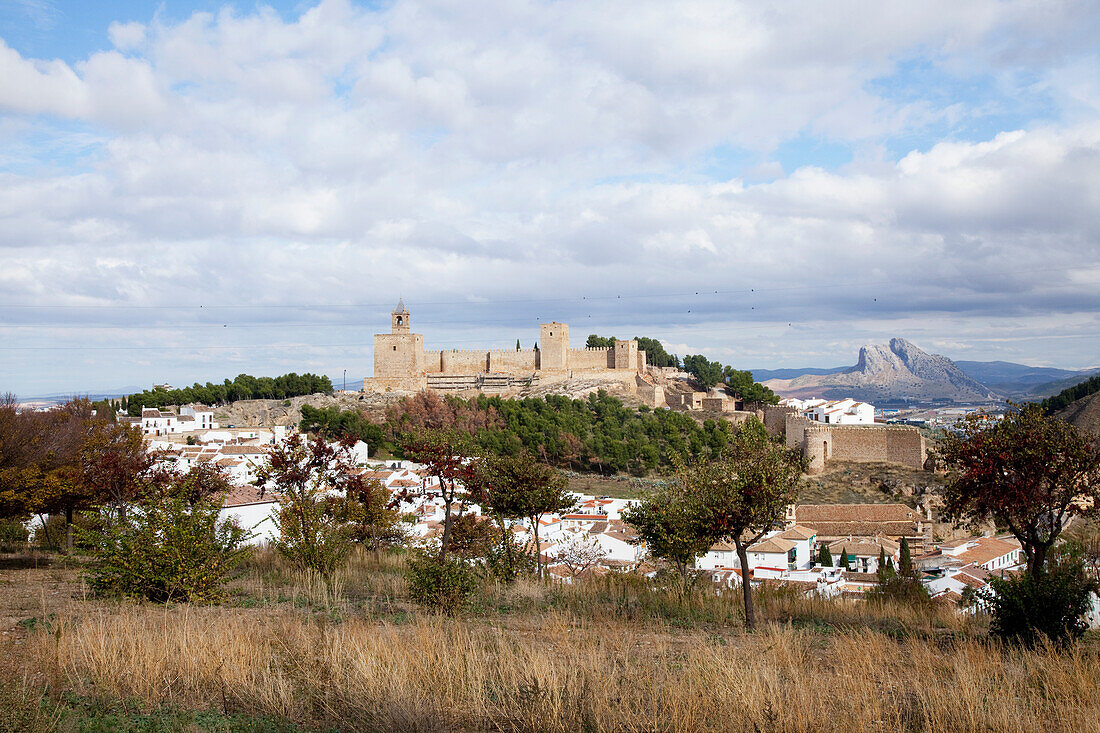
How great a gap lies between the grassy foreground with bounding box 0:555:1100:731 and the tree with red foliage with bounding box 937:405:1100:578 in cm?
321

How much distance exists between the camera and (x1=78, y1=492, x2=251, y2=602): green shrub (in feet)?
21.5

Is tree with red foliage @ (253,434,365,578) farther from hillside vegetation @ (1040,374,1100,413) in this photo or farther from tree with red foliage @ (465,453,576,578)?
hillside vegetation @ (1040,374,1100,413)

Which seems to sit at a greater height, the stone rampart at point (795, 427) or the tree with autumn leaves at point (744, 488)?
Answer: the tree with autumn leaves at point (744, 488)

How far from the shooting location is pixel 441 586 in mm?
6730

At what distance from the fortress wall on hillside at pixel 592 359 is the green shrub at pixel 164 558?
209 ft

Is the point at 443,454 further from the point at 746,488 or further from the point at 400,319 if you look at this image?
the point at 400,319

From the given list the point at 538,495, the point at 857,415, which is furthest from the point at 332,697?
the point at 857,415

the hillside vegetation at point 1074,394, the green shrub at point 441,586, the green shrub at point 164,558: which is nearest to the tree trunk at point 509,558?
the green shrub at point 441,586

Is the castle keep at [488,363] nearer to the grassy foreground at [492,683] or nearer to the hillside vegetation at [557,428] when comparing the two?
the hillside vegetation at [557,428]

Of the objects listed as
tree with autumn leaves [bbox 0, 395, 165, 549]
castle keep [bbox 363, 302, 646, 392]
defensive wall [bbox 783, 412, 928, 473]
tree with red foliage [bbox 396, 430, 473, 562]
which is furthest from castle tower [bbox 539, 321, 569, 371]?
tree with red foliage [bbox 396, 430, 473, 562]

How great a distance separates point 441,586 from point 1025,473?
21.6 ft

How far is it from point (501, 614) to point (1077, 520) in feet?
121

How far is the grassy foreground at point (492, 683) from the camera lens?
3.42m

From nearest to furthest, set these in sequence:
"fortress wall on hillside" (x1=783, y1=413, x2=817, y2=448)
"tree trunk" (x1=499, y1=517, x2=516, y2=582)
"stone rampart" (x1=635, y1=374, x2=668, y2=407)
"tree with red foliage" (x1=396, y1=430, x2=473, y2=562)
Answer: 1. "tree trunk" (x1=499, y1=517, x2=516, y2=582)
2. "tree with red foliage" (x1=396, y1=430, x2=473, y2=562)
3. "fortress wall on hillside" (x1=783, y1=413, x2=817, y2=448)
4. "stone rampart" (x1=635, y1=374, x2=668, y2=407)
